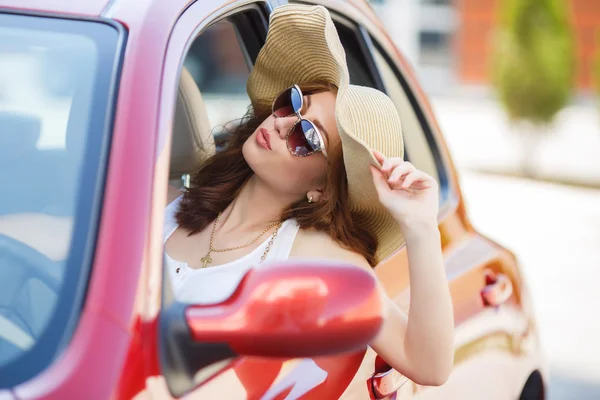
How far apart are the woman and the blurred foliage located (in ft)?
39.7

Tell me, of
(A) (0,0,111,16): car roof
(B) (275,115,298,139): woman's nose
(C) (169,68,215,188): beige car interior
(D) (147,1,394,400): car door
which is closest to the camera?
(D) (147,1,394,400): car door

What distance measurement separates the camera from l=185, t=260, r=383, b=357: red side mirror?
1334mm

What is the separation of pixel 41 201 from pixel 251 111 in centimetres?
99

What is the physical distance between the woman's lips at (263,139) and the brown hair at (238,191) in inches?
5.1

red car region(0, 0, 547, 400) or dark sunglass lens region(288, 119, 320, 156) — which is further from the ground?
red car region(0, 0, 547, 400)

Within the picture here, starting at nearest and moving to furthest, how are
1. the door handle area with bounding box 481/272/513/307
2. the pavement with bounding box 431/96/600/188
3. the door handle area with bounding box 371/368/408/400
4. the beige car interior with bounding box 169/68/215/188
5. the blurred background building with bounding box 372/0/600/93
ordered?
the door handle area with bounding box 371/368/408/400 < the door handle area with bounding box 481/272/513/307 < the beige car interior with bounding box 169/68/215/188 < the pavement with bounding box 431/96/600/188 < the blurred background building with bounding box 372/0/600/93

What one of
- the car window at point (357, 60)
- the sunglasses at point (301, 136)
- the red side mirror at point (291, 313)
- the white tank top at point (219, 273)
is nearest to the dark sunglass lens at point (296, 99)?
the sunglasses at point (301, 136)

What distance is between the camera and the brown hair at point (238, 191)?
201 centimetres

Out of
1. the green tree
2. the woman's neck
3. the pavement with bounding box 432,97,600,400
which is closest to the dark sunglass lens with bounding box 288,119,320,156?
the woman's neck

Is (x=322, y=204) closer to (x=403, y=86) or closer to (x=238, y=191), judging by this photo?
(x=238, y=191)

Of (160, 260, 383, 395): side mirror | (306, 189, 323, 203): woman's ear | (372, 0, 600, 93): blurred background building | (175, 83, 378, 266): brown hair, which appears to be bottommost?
(372, 0, 600, 93): blurred background building

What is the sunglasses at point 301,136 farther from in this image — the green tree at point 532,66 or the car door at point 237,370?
the green tree at point 532,66

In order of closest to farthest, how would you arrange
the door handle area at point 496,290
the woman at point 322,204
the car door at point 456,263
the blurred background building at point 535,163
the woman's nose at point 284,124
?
the woman at point 322,204, the woman's nose at point 284,124, the car door at point 456,263, the door handle area at point 496,290, the blurred background building at point 535,163

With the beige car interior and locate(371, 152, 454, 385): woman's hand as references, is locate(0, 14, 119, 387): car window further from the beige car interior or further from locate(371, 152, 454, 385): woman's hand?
the beige car interior
